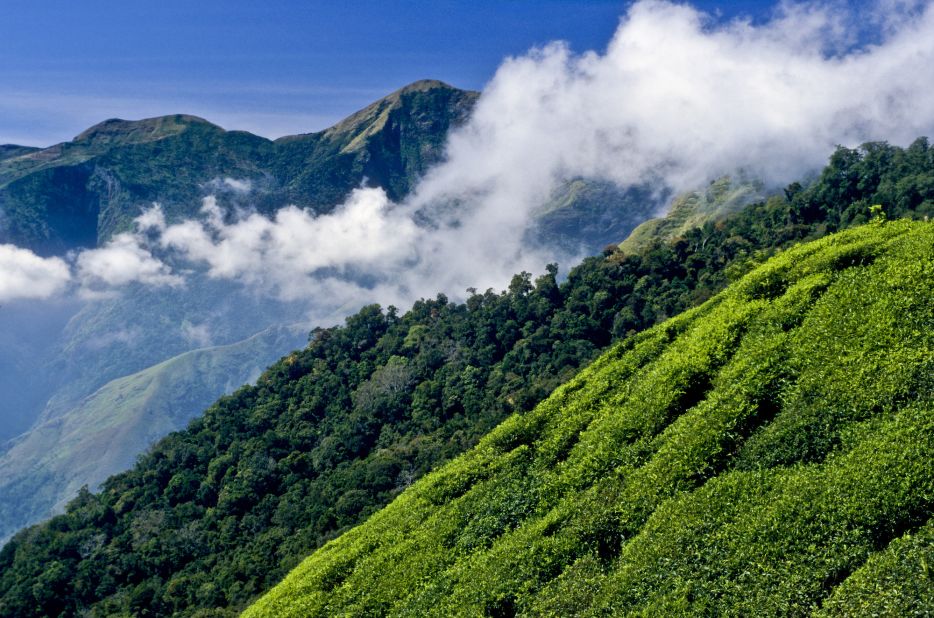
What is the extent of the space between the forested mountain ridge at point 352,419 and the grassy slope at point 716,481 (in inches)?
1645

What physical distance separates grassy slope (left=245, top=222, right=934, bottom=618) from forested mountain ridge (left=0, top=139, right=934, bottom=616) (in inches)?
1645

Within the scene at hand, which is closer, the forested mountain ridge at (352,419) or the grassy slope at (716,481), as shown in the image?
the grassy slope at (716,481)

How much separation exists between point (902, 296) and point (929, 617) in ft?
42.3

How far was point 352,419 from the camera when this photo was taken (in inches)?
3720

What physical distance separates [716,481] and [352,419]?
77.1 meters

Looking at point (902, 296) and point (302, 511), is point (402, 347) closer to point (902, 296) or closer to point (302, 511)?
point (302, 511)

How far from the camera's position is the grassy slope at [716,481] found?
58.8ft

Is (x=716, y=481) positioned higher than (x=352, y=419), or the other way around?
(x=716, y=481)

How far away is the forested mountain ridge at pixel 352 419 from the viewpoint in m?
75.4

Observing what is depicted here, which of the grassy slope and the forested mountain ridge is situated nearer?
the grassy slope

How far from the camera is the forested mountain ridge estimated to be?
75.4 meters

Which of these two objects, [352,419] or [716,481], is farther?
[352,419]

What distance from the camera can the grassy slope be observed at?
17.9 metres

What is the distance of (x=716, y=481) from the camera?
2178 cm
